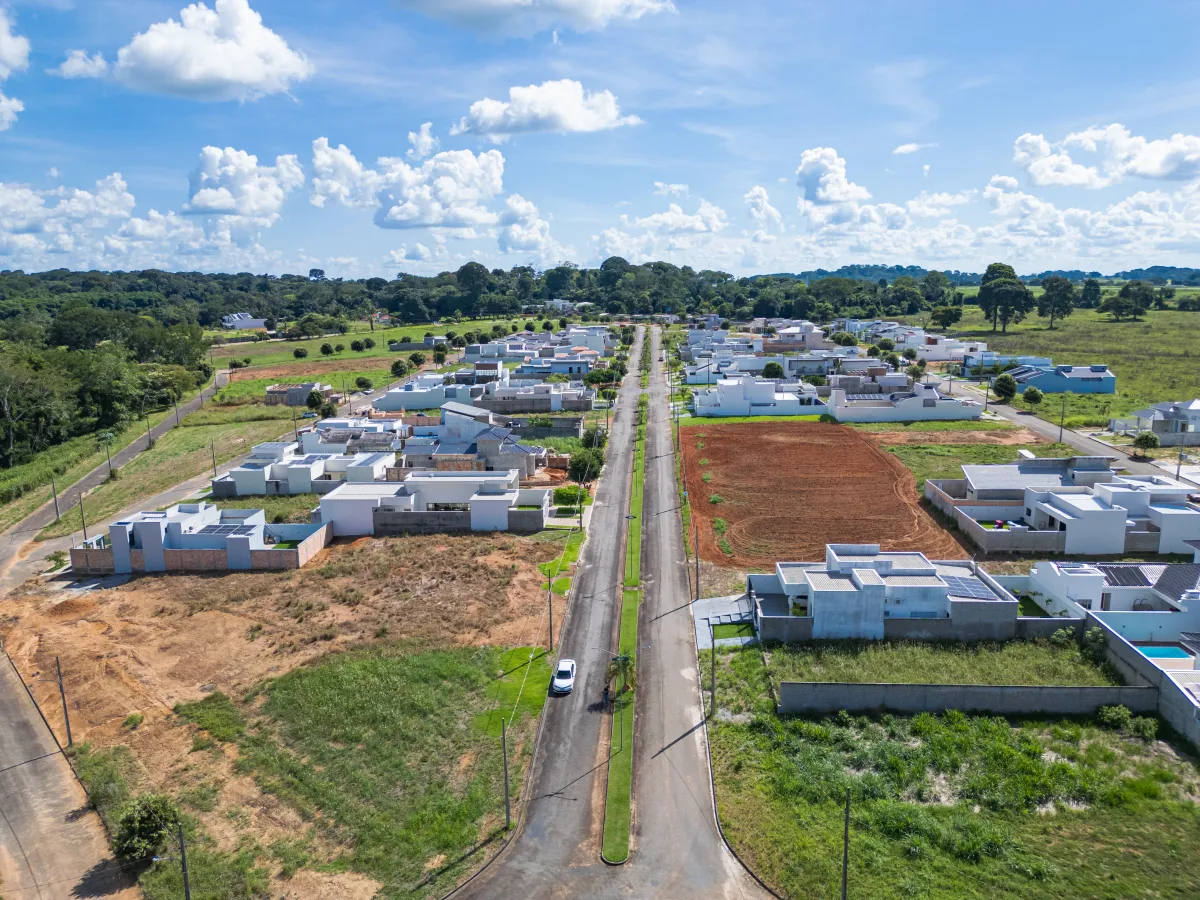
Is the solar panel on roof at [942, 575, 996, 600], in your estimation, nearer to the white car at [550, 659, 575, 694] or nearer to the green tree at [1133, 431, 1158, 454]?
the white car at [550, 659, 575, 694]

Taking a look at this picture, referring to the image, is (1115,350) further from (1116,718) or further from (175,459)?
(175,459)

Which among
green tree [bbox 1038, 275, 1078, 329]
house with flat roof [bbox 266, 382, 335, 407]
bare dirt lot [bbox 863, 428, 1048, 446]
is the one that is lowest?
bare dirt lot [bbox 863, 428, 1048, 446]

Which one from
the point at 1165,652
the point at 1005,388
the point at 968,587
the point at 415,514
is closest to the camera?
the point at 1165,652

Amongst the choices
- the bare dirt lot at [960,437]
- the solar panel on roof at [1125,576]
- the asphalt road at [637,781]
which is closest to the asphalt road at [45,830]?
the asphalt road at [637,781]

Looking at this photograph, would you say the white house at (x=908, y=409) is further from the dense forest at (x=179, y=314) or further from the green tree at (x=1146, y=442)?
the dense forest at (x=179, y=314)

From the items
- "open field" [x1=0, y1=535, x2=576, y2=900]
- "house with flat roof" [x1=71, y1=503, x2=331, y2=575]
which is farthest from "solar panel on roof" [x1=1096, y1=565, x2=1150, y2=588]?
"house with flat roof" [x1=71, y1=503, x2=331, y2=575]

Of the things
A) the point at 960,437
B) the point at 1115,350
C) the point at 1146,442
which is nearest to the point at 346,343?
the point at 960,437

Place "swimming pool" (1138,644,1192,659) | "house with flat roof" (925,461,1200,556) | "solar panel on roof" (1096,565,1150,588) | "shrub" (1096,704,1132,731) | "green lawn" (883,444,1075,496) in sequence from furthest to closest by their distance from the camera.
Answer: "green lawn" (883,444,1075,496)
"house with flat roof" (925,461,1200,556)
"solar panel on roof" (1096,565,1150,588)
"swimming pool" (1138,644,1192,659)
"shrub" (1096,704,1132,731)
